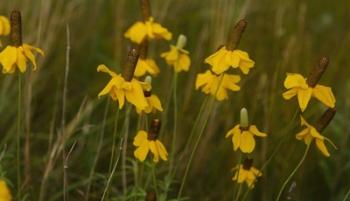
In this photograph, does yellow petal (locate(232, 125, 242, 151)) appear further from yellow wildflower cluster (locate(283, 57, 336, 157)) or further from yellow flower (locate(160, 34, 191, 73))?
yellow flower (locate(160, 34, 191, 73))

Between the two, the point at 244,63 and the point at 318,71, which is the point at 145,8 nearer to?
the point at 244,63

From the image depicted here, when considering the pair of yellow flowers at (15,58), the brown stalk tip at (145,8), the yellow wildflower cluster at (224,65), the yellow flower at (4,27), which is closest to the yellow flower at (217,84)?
the yellow wildflower cluster at (224,65)

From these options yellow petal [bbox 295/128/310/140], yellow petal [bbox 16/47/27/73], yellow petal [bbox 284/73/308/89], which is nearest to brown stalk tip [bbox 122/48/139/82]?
yellow petal [bbox 16/47/27/73]

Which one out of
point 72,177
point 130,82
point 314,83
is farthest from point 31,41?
point 314,83

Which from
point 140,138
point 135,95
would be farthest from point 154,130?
point 135,95

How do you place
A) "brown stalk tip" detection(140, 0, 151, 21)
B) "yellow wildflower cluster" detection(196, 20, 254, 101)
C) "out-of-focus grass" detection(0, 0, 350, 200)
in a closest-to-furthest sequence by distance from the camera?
"yellow wildflower cluster" detection(196, 20, 254, 101)
"brown stalk tip" detection(140, 0, 151, 21)
"out-of-focus grass" detection(0, 0, 350, 200)

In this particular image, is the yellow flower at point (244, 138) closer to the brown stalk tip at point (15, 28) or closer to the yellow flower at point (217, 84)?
the yellow flower at point (217, 84)
